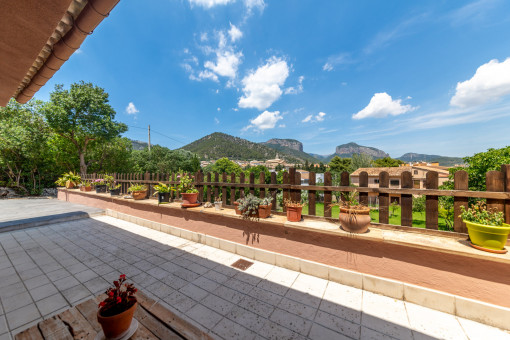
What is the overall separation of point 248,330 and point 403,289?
1.95m

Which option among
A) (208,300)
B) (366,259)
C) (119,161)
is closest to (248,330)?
(208,300)

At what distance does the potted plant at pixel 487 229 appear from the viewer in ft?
6.03

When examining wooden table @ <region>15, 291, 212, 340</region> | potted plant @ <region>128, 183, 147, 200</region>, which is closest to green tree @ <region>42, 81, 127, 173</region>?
potted plant @ <region>128, 183, 147, 200</region>

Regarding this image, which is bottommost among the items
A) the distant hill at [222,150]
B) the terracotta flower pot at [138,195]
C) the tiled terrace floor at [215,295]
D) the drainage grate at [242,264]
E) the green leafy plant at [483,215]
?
the tiled terrace floor at [215,295]

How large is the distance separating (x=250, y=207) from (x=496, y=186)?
3.09 meters

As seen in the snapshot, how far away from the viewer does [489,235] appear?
188 cm

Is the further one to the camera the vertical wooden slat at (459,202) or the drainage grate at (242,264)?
the drainage grate at (242,264)

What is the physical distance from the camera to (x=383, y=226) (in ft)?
8.59

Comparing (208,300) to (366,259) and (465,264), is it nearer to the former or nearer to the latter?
(366,259)

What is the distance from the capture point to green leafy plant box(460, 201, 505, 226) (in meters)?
1.88

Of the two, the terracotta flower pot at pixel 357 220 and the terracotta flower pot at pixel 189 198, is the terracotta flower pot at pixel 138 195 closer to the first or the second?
the terracotta flower pot at pixel 189 198

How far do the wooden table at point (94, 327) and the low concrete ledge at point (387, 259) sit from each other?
1.94m

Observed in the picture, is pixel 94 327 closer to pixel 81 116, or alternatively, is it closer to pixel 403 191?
pixel 403 191

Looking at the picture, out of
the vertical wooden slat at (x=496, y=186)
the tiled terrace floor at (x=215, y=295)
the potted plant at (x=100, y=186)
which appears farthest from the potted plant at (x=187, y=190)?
the potted plant at (x=100, y=186)
